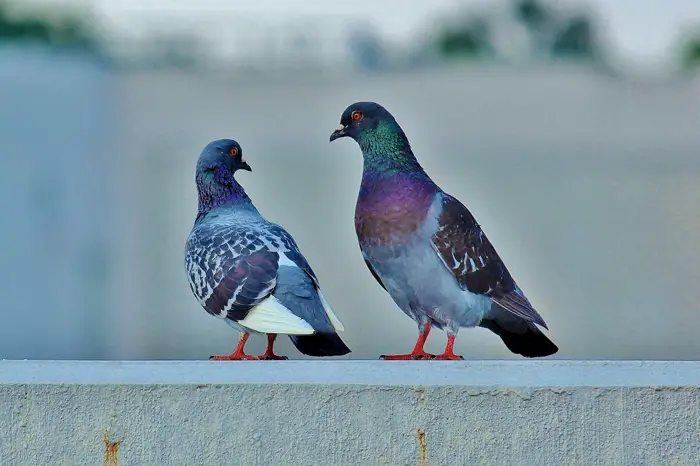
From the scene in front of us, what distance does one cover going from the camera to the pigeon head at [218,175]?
4008 millimetres

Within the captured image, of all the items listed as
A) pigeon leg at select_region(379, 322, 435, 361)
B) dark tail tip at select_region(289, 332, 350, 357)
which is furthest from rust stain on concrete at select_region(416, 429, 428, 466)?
dark tail tip at select_region(289, 332, 350, 357)

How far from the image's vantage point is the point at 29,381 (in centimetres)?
303

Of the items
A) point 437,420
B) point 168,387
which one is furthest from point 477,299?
point 168,387

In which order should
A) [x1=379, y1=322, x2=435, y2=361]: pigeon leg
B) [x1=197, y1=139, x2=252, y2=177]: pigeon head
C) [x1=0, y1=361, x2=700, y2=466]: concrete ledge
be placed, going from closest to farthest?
[x1=0, y1=361, x2=700, y2=466]: concrete ledge
[x1=379, y1=322, x2=435, y2=361]: pigeon leg
[x1=197, y1=139, x2=252, y2=177]: pigeon head

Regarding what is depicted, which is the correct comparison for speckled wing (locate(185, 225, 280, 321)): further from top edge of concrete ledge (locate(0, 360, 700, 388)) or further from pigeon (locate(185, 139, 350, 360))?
top edge of concrete ledge (locate(0, 360, 700, 388))

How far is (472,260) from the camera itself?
3.75m

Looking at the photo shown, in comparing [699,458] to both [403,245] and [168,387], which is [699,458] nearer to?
[403,245]

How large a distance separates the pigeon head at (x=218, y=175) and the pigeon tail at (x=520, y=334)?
1.04 metres

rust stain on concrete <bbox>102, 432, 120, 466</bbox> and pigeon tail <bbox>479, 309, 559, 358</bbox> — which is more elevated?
pigeon tail <bbox>479, 309, 559, 358</bbox>

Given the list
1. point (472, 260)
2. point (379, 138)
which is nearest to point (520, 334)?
point (472, 260)

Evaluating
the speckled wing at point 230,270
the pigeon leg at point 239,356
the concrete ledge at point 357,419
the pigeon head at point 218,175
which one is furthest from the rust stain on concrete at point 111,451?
the pigeon head at point 218,175

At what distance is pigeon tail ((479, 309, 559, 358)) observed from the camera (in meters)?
3.85

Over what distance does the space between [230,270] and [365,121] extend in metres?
0.70

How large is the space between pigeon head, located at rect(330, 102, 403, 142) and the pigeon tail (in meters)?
0.75
